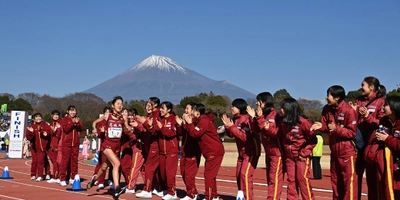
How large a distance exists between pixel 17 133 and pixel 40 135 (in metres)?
16.8

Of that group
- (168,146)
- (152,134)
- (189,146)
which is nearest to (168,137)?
(168,146)

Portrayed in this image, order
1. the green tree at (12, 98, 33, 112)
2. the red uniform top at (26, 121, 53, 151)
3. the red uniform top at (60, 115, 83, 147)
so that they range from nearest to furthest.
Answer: the red uniform top at (60, 115, 83, 147) → the red uniform top at (26, 121, 53, 151) → the green tree at (12, 98, 33, 112)

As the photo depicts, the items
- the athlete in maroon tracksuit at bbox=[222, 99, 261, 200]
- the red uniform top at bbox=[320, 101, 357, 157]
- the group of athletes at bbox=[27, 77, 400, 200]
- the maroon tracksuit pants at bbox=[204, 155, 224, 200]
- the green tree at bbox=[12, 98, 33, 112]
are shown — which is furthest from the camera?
the green tree at bbox=[12, 98, 33, 112]

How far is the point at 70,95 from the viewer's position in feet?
372

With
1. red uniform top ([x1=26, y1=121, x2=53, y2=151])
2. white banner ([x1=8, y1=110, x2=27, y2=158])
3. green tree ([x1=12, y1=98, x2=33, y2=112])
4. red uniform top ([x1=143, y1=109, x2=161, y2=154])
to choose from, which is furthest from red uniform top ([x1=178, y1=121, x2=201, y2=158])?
green tree ([x1=12, y1=98, x2=33, y2=112])

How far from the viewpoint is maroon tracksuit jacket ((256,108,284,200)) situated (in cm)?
984

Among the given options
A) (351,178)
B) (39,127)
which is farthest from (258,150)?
(39,127)

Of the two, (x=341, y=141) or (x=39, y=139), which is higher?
(x=39, y=139)

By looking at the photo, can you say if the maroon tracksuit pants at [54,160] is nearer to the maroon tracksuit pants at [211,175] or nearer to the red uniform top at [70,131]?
the red uniform top at [70,131]

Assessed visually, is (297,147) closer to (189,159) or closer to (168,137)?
(189,159)

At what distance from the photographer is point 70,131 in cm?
1566

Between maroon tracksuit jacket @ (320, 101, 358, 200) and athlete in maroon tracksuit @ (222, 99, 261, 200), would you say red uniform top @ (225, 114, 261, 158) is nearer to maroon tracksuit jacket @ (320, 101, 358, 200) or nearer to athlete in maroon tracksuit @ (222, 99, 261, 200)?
athlete in maroon tracksuit @ (222, 99, 261, 200)

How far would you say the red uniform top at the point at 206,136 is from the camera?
11.2m

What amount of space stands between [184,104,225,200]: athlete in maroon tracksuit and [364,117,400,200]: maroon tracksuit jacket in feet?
12.3
